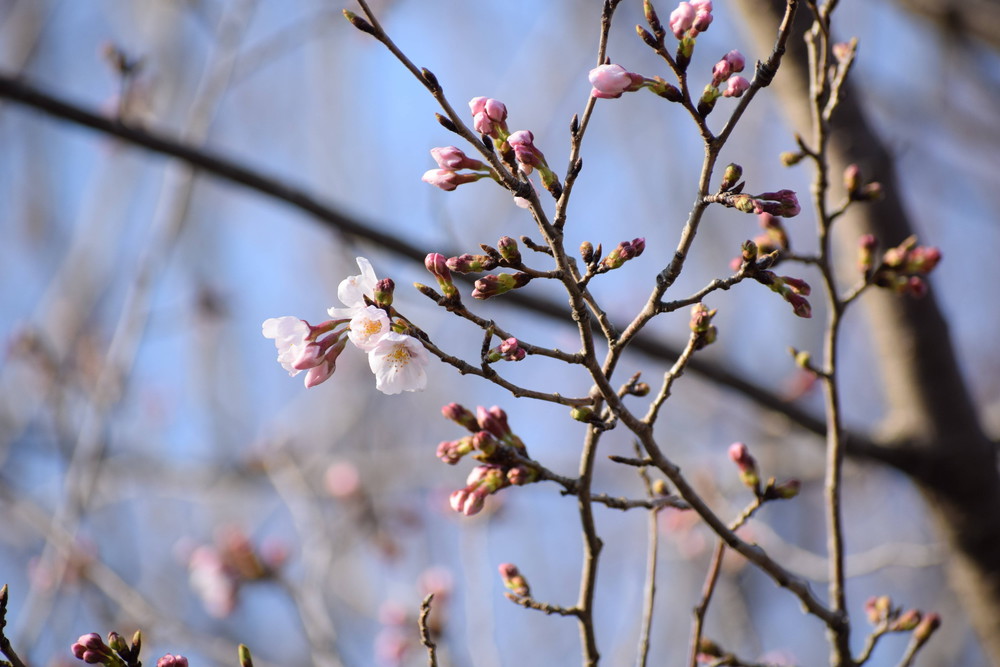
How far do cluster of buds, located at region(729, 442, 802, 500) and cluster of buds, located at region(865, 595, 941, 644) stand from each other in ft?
1.16

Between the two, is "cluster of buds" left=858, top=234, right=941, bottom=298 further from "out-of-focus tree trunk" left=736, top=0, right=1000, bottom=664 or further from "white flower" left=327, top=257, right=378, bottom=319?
"white flower" left=327, top=257, right=378, bottom=319

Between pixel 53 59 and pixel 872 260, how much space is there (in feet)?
24.8

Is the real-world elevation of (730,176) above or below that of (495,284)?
above

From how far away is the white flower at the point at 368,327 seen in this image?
1034mm

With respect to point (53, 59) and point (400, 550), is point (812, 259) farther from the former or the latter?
point (53, 59)

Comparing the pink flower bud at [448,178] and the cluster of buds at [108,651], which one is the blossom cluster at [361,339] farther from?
the cluster of buds at [108,651]

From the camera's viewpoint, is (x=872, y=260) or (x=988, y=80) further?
(x=988, y=80)

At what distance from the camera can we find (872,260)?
1637 millimetres

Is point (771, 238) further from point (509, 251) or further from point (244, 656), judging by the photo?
point (244, 656)

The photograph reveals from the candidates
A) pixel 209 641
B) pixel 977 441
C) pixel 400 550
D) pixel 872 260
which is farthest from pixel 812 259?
pixel 400 550

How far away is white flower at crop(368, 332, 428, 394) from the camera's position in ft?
3.43

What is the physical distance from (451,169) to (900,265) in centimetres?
105

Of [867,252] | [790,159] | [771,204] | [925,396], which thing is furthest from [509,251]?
[925,396]

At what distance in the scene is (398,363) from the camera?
112cm
